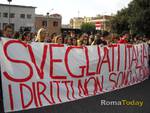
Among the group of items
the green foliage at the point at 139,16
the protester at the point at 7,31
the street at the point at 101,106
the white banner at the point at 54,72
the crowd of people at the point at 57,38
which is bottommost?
the street at the point at 101,106

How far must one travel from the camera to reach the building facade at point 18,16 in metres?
103

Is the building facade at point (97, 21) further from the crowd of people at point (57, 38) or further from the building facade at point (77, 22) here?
the crowd of people at point (57, 38)

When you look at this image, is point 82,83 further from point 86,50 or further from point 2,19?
point 2,19

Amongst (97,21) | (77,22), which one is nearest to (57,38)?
(97,21)

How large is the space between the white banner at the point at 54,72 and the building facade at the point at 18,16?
3677 inches

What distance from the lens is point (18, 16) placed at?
105 metres

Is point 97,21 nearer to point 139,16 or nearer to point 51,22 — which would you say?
point 51,22

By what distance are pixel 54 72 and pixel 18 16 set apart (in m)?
99.3

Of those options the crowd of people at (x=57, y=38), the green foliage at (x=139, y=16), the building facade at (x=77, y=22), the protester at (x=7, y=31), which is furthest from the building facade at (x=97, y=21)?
the protester at (x=7, y=31)

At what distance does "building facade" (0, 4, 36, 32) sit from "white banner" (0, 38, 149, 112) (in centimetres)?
9339

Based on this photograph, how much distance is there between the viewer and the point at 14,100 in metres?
6.33

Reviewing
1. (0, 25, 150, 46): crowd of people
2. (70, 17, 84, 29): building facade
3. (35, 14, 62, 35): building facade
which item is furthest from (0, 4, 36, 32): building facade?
(0, 25, 150, 46): crowd of people

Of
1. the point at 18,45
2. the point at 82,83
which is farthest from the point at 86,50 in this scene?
the point at 18,45

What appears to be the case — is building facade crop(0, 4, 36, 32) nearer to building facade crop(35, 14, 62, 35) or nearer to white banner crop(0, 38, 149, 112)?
building facade crop(35, 14, 62, 35)
